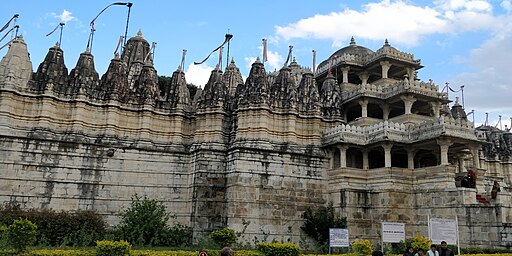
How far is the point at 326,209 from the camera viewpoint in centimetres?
2522

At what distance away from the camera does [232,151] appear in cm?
2538

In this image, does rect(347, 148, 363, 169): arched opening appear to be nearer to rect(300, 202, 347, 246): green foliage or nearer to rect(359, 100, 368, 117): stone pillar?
rect(359, 100, 368, 117): stone pillar

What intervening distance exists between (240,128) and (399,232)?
39.1 feet

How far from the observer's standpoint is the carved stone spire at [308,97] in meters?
28.0

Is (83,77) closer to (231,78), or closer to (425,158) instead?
(231,78)

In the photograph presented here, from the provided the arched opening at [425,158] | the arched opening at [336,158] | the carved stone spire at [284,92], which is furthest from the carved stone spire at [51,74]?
the arched opening at [425,158]

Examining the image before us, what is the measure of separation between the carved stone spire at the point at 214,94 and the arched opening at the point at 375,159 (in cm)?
1055

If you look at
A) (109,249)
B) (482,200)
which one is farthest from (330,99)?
(109,249)

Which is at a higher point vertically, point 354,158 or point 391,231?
point 354,158

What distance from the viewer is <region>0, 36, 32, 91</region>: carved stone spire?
24281 mm

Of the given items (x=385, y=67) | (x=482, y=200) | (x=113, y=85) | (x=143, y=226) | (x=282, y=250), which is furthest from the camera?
(x=385, y=67)

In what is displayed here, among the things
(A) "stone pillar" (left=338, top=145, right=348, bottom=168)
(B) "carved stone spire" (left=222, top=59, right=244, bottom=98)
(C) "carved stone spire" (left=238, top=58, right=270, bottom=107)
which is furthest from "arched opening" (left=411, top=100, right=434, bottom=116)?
(B) "carved stone spire" (left=222, top=59, right=244, bottom=98)

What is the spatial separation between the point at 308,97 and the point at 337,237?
12.2 metres

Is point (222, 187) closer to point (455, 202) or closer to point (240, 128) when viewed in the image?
point (240, 128)
